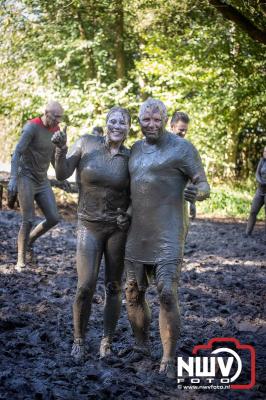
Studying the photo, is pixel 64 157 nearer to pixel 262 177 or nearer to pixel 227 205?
pixel 262 177

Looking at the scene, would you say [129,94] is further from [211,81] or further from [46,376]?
[46,376]

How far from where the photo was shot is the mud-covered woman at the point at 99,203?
5.70m

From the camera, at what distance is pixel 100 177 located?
5691 mm

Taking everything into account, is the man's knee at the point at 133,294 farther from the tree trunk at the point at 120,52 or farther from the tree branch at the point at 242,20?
the tree trunk at the point at 120,52

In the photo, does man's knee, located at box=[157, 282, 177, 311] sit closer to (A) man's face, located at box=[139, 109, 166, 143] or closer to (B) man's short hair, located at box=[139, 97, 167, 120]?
(A) man's face, located at box=[139, 109, 166, 143]

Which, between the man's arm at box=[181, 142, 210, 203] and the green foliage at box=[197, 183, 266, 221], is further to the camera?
the green foliage at box=[197, 183, 266, 221]

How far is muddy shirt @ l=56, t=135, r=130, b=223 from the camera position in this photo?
18.7 ft

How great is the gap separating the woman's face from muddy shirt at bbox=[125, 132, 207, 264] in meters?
0.25

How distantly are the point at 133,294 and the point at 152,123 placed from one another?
140cm

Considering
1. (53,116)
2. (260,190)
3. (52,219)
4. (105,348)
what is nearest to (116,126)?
(105,348)

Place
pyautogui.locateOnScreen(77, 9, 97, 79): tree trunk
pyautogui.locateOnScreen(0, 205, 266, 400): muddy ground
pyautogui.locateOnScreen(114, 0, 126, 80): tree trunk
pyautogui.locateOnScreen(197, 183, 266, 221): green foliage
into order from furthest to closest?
1. pyautogui.locateOnScreen(114, 0, 126, 80): tree trunk
2. pyautogui.locateOnScreen(77, 9, 97, 79): tree trunk
3. pyautogui.locateOnScreen(197, 183, 266, 221): green foliage
4. pyautogui.locateOnScreen(0, 205, 266, 400): muddy ground

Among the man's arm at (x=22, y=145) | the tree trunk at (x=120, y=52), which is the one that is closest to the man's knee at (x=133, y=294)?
the man's arm at (x=22, y=145)

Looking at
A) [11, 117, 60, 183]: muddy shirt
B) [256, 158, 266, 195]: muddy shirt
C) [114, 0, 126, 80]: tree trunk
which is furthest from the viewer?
[114, 0, 126, 80]: tree trunk

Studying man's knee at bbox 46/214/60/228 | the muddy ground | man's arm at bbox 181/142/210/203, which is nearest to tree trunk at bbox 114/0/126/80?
the muddy ground
